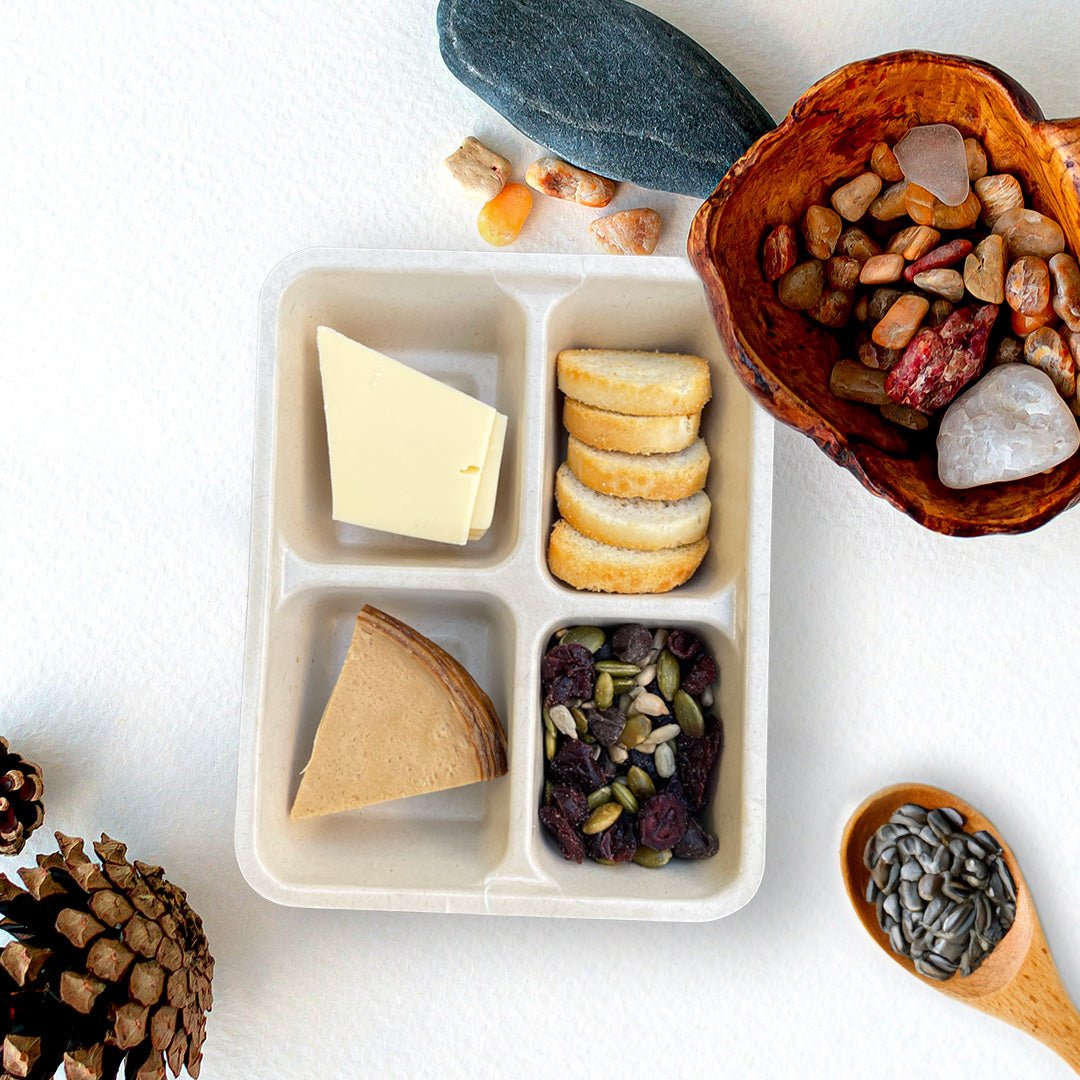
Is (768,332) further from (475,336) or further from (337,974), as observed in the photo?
(337,974)

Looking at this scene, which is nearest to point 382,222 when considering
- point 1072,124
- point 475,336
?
point 475,336

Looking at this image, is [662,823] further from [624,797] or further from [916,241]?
[916,241]

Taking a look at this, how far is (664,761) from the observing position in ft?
3.26

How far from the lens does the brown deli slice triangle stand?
969mm

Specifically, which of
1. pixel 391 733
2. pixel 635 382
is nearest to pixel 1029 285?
pixel 635 382

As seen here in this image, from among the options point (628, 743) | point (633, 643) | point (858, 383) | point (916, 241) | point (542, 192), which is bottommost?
point (628, 743)

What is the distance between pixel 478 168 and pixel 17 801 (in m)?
0.77

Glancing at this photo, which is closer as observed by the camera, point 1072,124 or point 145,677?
point 1072,124

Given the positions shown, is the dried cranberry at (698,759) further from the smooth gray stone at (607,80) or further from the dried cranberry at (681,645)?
the smooth gray stone at (607,80)

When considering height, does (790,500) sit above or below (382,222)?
below

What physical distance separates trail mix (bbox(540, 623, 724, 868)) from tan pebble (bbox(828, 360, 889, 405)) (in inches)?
11.8

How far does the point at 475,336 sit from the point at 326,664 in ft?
1.23

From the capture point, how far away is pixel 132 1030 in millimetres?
820

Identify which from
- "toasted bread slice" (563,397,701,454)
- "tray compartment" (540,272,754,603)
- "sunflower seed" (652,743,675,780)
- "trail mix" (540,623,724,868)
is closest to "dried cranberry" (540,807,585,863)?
"trail mix" (540,623,724,868)
